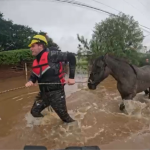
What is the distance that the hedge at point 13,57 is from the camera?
15.5m

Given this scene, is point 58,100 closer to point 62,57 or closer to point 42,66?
point 42,66

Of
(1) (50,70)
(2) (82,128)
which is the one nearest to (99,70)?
(2) (82,128)

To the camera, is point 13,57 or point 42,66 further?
point 13,57

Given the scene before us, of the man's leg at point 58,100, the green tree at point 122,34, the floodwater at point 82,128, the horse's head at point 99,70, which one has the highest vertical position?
the green tree at point 122,34

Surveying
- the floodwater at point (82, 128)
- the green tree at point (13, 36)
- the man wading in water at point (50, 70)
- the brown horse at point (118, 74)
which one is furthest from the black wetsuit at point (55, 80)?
the green tree at point (13, 36)

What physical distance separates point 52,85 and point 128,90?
2412mm

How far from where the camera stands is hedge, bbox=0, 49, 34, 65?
15.5 meters

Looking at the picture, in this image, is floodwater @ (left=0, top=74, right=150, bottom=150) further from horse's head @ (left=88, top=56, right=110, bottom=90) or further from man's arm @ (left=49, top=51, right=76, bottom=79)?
man's arm @ (left=49, top=51, right=76, bottom=79)

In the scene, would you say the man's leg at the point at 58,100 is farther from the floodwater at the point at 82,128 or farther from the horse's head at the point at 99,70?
the horse's head at the point at 99,70

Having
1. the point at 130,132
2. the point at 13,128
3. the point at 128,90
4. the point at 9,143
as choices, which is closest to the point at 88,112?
the point at 128,90

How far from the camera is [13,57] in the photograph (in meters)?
16.1

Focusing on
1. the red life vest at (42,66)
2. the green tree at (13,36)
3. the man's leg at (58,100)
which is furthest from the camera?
the green tree at (13,36)

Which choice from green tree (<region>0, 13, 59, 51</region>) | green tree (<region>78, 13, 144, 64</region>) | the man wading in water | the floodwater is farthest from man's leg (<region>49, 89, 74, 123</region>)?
green tree (<region>0, 13, 59, 51</region>)

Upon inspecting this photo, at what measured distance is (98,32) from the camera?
2508cm
